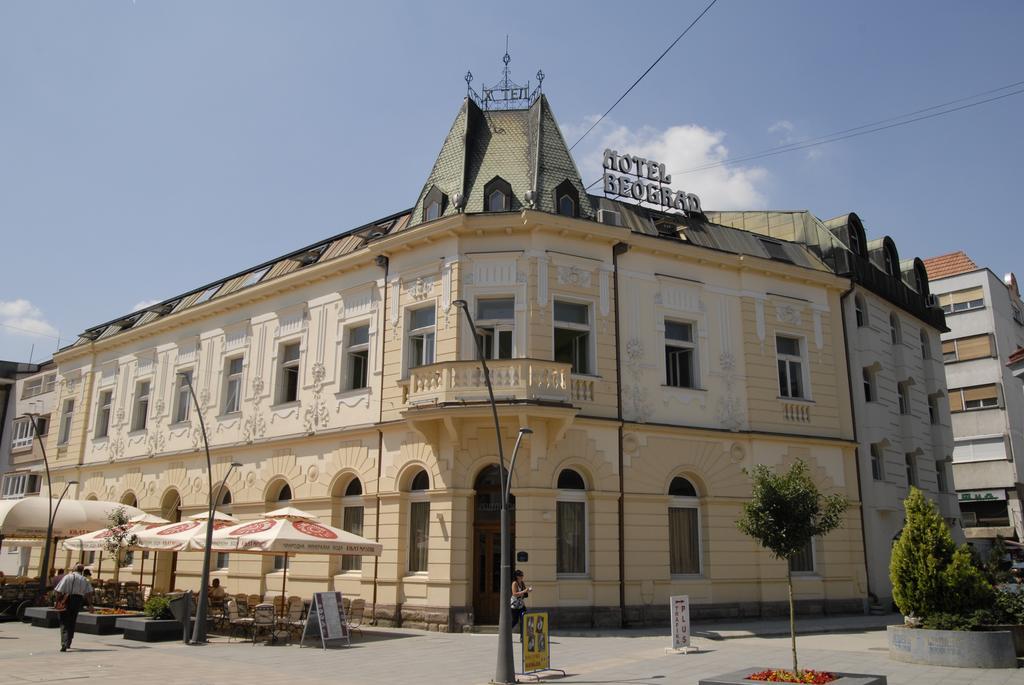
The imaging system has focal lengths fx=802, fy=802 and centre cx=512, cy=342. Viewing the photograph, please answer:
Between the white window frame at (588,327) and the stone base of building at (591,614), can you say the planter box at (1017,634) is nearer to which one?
the stone base of building at (591,614)

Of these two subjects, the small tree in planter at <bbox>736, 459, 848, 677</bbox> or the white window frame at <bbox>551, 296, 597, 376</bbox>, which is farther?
the white window frame at <bbox>551, 296, 597, 376</bbox>

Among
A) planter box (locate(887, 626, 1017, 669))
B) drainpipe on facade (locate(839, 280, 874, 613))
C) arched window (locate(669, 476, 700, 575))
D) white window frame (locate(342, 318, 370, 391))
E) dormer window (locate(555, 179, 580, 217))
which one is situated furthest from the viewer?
drainpipe on facade (locate(839, 280, 874, 613))

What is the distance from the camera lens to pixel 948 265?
54.7m

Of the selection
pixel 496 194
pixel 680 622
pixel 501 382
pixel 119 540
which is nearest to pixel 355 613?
pixel 501 382

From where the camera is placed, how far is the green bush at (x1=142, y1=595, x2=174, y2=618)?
63.9 ft

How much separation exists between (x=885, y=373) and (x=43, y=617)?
27.8m

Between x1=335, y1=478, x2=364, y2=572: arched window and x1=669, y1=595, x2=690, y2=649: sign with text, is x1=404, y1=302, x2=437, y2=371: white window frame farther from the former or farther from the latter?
x1=669, y1=595, x2=690, y2=649: sign with text

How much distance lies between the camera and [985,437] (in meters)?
47.9

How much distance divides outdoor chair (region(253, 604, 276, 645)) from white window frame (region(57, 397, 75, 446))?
2530 cm

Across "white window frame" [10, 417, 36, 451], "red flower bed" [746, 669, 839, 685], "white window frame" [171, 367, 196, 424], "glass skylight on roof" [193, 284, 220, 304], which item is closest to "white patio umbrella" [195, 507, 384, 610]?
"red flower bed" [746, 669, 839, 685]

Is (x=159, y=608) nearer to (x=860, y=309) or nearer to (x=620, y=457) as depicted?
(x=620, y=457)

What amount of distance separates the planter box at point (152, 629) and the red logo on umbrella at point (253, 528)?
248 centimetres

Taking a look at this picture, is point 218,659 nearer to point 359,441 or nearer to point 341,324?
point 359,441

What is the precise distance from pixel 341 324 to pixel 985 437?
40966 mm
